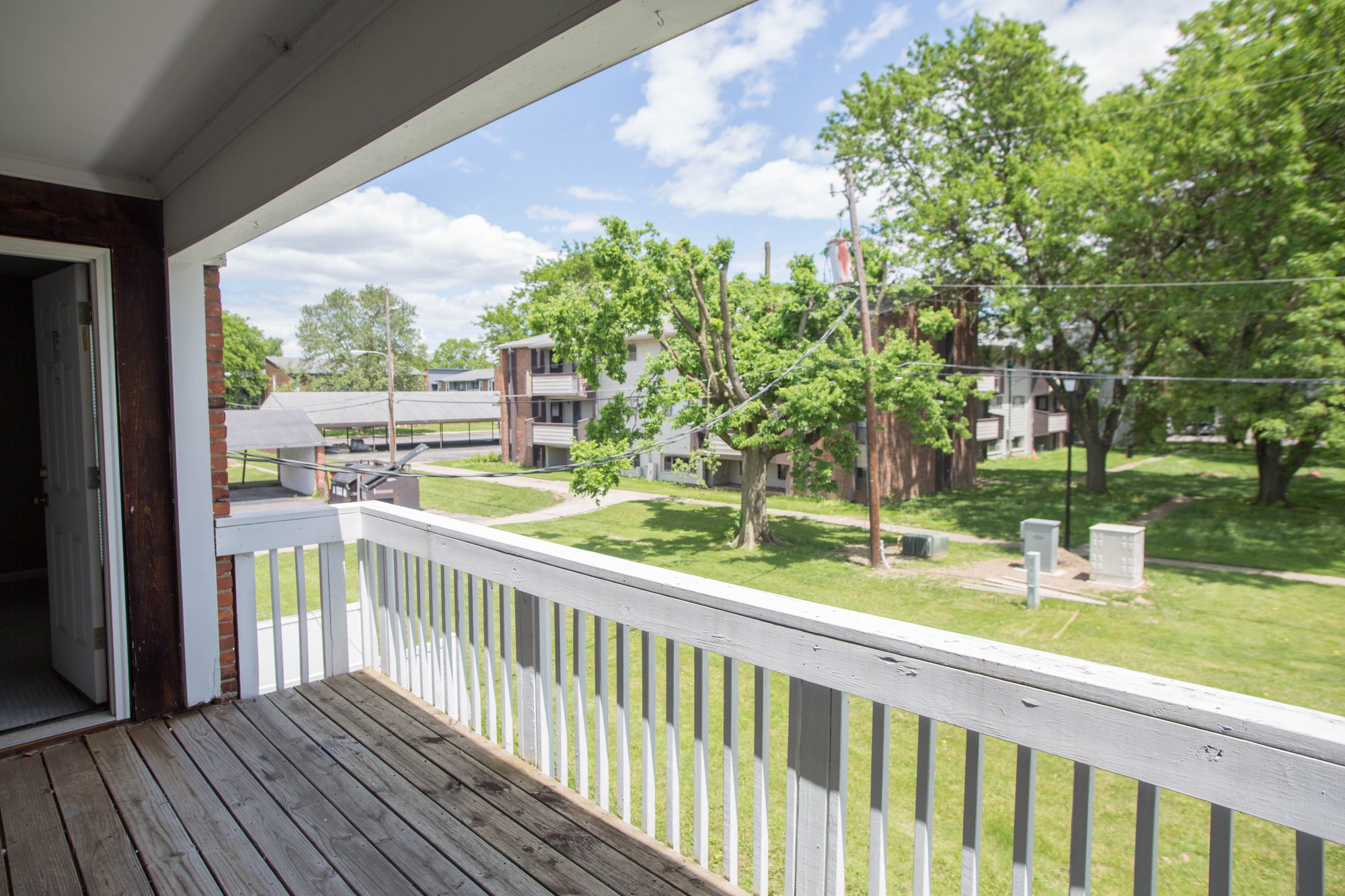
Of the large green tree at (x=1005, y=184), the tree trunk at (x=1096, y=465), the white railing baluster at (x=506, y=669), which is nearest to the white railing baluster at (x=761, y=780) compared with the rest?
the white railing baluster at (x=506, y=669)

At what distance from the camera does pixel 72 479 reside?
268 cm

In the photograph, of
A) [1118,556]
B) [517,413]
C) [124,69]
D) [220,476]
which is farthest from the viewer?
[517,413]

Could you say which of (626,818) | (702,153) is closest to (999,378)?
(702,153)

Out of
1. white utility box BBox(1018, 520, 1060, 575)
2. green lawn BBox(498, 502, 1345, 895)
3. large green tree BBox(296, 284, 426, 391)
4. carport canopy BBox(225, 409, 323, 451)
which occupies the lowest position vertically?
green lawn BBox(498, 502, 1345, 895)

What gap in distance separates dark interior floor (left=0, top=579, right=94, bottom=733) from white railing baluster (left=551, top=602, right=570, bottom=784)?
5.93 feet

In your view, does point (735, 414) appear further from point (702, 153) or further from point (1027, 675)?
point (702, 153)

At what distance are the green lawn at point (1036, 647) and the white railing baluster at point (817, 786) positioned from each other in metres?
0.50

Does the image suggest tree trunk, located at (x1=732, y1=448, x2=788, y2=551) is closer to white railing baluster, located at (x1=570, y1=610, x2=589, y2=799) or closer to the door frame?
the door frame

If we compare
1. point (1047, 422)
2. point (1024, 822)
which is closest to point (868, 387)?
point (1024, 822)

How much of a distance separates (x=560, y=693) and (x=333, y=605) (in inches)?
48.9

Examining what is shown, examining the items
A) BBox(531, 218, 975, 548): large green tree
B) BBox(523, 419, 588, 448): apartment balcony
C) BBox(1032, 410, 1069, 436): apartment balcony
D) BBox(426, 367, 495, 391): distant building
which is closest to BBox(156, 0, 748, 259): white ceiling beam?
BBox(531, 218, 975, 548): large green tree

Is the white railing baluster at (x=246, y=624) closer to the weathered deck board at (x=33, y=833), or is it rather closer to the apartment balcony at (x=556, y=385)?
the weathered deck board at (x=33, y=833)

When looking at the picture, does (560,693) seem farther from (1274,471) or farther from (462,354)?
(462,354)

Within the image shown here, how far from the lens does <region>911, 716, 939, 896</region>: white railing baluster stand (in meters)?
1.10
